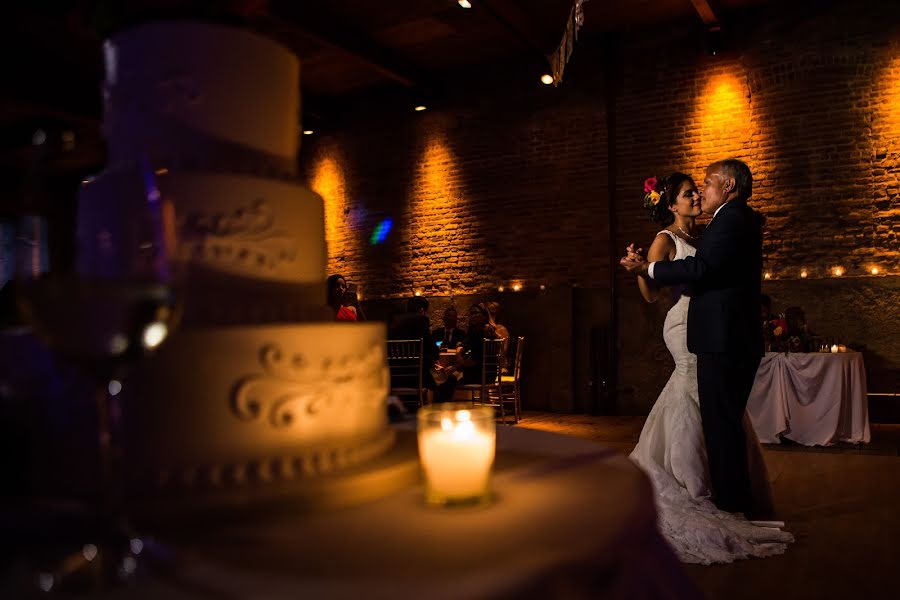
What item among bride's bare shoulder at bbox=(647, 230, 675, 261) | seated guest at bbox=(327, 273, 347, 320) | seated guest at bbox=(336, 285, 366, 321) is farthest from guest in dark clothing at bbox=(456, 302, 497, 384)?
bride's bare shoulder at bbox=(647, 230, 675, 261)

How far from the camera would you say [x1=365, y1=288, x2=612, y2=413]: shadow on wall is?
8.38 meters

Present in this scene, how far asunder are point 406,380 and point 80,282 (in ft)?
17.3

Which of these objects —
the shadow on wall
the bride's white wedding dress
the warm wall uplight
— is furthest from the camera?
the shadow on wall

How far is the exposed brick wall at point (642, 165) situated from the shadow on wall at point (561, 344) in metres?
0.16

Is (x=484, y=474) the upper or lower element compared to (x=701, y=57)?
lower

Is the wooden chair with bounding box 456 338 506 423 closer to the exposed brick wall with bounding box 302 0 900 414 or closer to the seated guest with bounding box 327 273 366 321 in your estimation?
the seated guest with bounding box 327 273 366 321

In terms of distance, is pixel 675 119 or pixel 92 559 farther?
pixel 675 119

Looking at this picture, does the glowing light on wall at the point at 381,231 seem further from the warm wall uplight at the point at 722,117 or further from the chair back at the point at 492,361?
the warm wall uplight at the point at 722,117

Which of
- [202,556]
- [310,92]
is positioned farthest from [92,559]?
[310,92]

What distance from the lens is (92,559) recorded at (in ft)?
1.91

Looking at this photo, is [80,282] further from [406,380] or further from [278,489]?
[406,380]

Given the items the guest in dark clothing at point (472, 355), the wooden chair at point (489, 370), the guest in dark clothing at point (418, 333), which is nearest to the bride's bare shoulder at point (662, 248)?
the guest in dark clothing at point (418, 333)

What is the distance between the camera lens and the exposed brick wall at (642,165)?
23.4ft

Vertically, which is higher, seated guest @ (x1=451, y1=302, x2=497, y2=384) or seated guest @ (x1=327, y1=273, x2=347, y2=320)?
seated guest @ (x1=327, y1=273, x2=347, y2=320)
